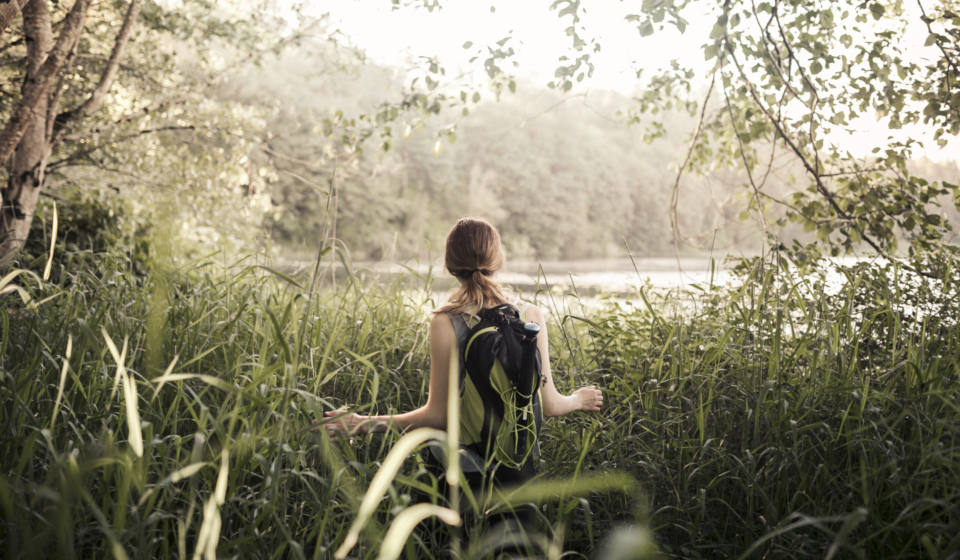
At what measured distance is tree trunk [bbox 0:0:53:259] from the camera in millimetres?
3439

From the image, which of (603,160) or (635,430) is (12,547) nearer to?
(635,430)

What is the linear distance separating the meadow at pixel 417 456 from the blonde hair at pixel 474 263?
1.15 feet

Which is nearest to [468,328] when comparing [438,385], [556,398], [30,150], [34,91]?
[438,385]

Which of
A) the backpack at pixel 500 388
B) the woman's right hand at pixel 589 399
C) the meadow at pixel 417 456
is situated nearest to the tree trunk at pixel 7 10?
the meadow at pixel 417 456

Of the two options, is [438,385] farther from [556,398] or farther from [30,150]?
[30,150]

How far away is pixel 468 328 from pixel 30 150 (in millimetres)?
3689

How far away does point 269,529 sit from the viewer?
1440mm

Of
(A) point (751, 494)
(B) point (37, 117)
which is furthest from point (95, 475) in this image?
(B) point (37, 117)

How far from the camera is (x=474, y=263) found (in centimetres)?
193

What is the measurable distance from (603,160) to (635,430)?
45283mm

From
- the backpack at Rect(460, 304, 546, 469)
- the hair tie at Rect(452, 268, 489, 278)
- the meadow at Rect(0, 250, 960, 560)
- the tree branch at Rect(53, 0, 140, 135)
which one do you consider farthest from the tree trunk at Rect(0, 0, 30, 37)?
the tree branch at Rect(53, 0, 140, 135)

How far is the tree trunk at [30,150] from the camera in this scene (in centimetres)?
344

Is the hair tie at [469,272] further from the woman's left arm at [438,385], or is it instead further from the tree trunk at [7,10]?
the tree trunk at [7,10]

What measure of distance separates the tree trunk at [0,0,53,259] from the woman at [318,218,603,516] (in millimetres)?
3079
